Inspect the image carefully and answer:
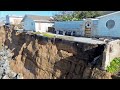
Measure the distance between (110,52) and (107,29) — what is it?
3.14m

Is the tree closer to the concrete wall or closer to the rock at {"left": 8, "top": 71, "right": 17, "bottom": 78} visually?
the rock at {"left": 8, "top": 71, "right": 17, "bottom": 78}

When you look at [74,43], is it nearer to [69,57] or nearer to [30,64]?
[69,57]

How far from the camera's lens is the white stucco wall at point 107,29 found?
1040 centimetres

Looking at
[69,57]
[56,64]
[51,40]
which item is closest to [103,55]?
[69,57]

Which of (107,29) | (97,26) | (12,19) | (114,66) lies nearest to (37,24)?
(97,26)

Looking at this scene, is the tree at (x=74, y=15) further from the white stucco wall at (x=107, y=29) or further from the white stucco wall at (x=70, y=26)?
the white stucco wall at (x=107, y=29)

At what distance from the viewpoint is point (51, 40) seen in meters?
11.8

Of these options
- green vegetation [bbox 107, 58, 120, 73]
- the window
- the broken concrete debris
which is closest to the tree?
the window

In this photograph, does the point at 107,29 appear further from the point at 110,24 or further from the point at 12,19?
the point at 12,19

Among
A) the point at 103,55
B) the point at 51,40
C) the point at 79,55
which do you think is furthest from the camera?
the point at 51,40

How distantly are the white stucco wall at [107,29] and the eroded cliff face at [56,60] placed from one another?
226 centimetres

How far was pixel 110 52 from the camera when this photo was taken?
8102mm
